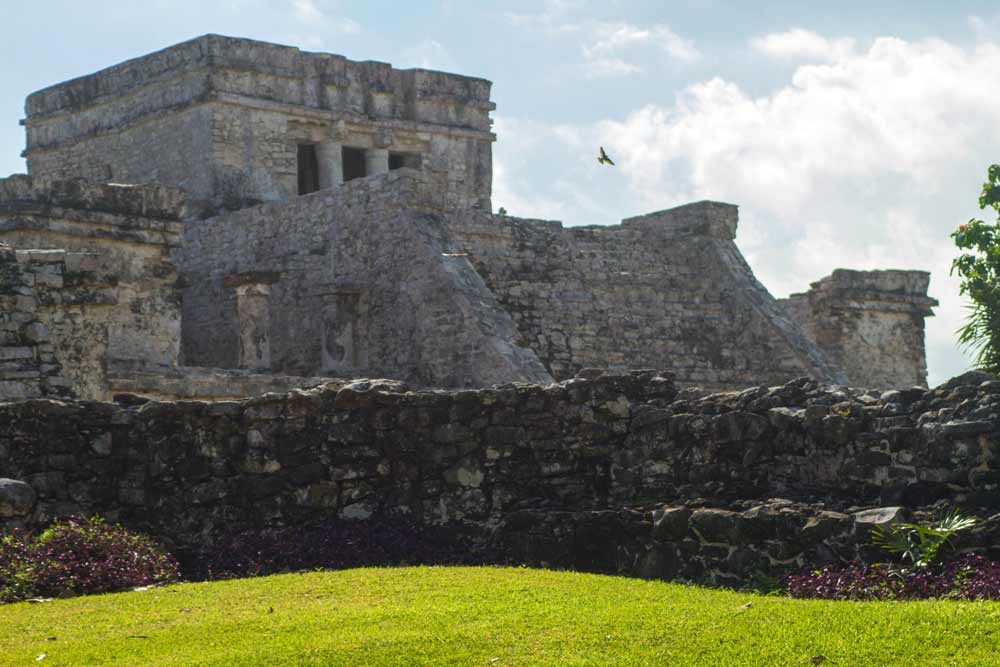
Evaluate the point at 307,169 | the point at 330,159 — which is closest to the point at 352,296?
the point at 330,159

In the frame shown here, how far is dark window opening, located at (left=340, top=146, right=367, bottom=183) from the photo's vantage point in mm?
28984

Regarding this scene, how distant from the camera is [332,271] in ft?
70.3

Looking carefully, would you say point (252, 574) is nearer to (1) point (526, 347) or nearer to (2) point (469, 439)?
(2) point (469, 439)

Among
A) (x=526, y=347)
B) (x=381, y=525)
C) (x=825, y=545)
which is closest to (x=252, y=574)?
(x=381, y=525)

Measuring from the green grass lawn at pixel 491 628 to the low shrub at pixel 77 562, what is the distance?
321 millimetres

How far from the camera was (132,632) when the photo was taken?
8.54 metres

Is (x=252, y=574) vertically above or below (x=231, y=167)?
below

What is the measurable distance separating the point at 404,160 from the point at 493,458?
1780cm

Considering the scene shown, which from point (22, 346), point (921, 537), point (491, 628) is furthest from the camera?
point (22, 346)

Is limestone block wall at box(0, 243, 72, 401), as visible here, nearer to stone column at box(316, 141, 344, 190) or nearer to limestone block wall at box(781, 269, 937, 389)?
stone column at box(316, 141, 344, 190)

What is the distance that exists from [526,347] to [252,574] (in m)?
9.65

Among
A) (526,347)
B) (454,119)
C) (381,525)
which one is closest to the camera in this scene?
(381,525)

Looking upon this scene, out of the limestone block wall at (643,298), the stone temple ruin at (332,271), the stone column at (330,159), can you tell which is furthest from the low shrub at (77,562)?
the stone column at (330,159)

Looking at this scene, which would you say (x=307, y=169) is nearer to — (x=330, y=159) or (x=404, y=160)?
(x=330, y=159)
